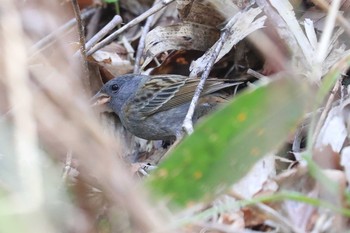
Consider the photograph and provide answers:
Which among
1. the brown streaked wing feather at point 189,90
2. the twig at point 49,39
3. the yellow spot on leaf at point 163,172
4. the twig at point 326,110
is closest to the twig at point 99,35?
the twig at point 49,39

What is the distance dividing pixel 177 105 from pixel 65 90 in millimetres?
2695

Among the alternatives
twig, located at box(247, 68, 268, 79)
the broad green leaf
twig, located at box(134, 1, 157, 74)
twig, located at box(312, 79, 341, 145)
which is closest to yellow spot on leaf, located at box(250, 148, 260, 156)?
the broad green leaf

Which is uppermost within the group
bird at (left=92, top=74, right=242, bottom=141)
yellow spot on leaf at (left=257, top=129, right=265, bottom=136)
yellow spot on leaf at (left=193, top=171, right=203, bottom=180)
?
yellow spot on leaf at (left=257, top=129, right=265, bottom=136)

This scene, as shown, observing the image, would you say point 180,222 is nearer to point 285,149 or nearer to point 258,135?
point 258,135

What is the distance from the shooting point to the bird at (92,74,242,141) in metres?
3.58

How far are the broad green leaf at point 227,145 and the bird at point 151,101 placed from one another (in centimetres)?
184

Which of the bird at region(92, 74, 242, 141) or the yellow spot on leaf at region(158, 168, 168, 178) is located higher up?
the yellow spot on leaf at region(158, 168, 168, 178)

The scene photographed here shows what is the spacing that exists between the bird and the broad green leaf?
1.84 m

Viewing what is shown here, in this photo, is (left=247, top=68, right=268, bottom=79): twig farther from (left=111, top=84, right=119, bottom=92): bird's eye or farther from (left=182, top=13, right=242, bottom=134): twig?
(left=111, top=84, right=119, bottom=92): bird's eye

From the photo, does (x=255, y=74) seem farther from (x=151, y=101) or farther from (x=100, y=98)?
(x=100, y=98)

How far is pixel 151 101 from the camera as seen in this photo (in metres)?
3.83

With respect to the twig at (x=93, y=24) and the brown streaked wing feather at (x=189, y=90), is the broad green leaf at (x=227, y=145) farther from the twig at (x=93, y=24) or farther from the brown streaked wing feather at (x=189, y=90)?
the twig at (x=93, y=24)

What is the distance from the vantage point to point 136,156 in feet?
11.3

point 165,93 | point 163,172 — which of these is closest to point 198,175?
point 163,172
